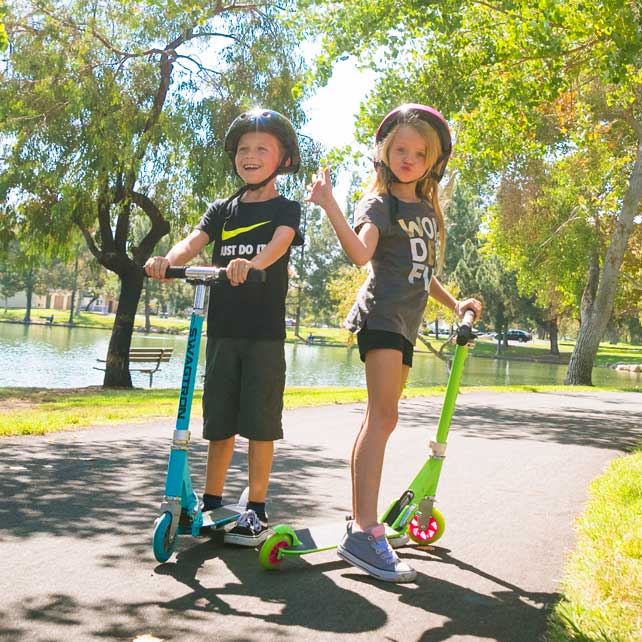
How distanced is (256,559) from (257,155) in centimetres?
192

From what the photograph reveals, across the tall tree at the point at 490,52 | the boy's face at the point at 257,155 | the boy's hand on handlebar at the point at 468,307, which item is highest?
the tall tree at the point at 490,52

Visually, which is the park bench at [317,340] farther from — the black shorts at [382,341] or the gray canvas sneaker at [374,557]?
the gray canvas sneaker at [374,557]

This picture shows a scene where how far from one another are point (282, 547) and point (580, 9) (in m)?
8.54

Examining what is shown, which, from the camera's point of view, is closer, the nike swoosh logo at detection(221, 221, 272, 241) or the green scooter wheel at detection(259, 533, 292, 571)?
the green scooter wheel at detection(259, 533, 292, 571)

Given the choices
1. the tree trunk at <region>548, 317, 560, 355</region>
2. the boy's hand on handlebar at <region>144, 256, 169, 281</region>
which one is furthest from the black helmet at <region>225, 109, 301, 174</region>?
the tree trunk at <region>548, 317, 560, 355</region>

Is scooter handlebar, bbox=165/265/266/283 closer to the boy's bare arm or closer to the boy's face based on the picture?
the boy's bare arm

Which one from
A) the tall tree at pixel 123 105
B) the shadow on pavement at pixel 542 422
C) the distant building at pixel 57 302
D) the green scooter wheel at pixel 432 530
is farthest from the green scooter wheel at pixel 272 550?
the distant building at pixel 57 302

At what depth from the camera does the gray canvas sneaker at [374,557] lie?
10.9ft

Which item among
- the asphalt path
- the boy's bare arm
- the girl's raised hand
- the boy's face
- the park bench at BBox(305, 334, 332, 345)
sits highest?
the boy's face

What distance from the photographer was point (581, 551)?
12.6 ft

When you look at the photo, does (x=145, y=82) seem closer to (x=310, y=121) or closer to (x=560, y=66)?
(x=310, y=121)

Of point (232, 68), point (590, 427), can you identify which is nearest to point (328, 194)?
point (590, 427)

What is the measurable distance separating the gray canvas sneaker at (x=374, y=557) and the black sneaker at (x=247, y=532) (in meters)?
0.40

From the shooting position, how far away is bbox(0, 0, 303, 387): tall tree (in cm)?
1664
